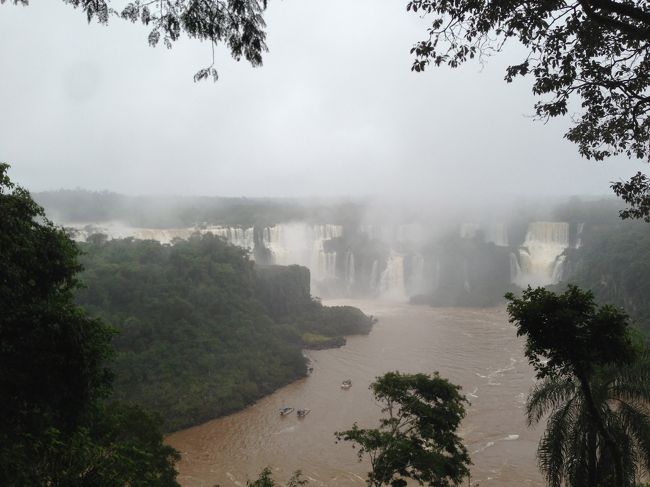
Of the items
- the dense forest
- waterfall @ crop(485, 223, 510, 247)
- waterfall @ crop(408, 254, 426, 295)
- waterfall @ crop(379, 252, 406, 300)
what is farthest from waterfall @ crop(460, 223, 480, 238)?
the dense forest

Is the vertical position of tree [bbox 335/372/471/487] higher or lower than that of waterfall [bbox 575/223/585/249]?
lower

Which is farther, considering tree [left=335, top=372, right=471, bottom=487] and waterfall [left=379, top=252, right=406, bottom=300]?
waterfall [left=379, top=252, right=406, bottom=300]

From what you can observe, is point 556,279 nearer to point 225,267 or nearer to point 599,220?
point 599,220

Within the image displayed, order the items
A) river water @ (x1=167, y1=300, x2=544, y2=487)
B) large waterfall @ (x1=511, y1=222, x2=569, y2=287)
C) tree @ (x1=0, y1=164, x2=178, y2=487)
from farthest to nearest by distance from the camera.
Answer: large waterfall @ (x1=511, y1=222, x2=569, y2=287) → river water @ (x1=167, y1=300, x2=544, y2=487) → tree @ (x1=0, y1=164, x2=178, y2=487)

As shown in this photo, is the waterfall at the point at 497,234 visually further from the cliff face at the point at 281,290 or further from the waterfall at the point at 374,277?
the cliff face at the point at 281,290

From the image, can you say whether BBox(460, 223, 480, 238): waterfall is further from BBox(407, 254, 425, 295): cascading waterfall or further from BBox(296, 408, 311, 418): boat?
BBox(296, 408, 311, 418): boat

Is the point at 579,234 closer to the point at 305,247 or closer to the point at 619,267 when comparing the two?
the point at 619,267

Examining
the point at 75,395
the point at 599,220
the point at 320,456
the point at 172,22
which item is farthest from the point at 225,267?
the point at 599,220

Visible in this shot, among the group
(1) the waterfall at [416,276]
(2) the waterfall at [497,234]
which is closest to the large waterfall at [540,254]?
(2) the waterfall at [497,234]
